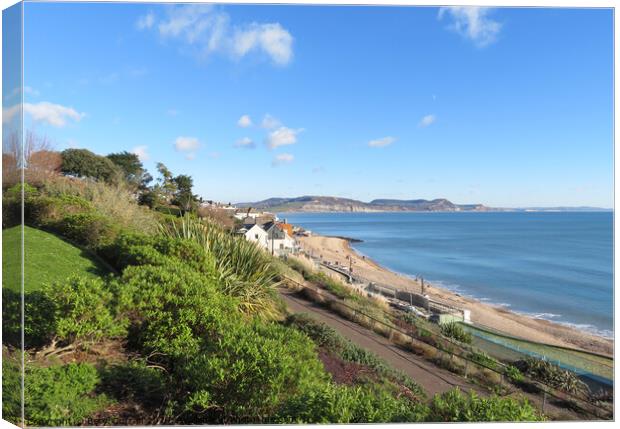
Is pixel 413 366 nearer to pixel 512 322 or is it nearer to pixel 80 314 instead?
pixel 80 314

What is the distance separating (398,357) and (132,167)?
71.3 ft

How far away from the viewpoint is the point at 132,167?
23.3 meters

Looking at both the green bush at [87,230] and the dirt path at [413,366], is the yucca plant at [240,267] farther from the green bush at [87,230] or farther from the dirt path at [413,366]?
the green bush at [87,230]

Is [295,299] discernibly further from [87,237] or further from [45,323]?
[45,323]

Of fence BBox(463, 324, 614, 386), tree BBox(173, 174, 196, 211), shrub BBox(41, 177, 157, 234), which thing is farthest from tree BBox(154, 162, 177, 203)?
fence BBox(463, 324, 614, 386)

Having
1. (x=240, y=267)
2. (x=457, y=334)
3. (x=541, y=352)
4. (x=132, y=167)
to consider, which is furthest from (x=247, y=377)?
(x=132, y=167)

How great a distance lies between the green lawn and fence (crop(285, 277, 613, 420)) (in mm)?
4343

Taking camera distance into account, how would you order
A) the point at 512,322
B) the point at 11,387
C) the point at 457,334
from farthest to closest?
1. the point at 512,322
2. the point at 457,334
3. the point at 11,387

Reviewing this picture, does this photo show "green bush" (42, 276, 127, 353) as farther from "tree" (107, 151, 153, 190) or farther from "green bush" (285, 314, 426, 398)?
"tree" (107, 151, 153, 190)

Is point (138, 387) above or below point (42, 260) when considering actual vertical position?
below

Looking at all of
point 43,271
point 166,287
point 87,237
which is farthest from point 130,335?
point 87,237

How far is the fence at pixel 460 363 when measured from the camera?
3.92m

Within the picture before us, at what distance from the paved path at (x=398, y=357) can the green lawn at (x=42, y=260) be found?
3.54 m

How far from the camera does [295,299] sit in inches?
335
